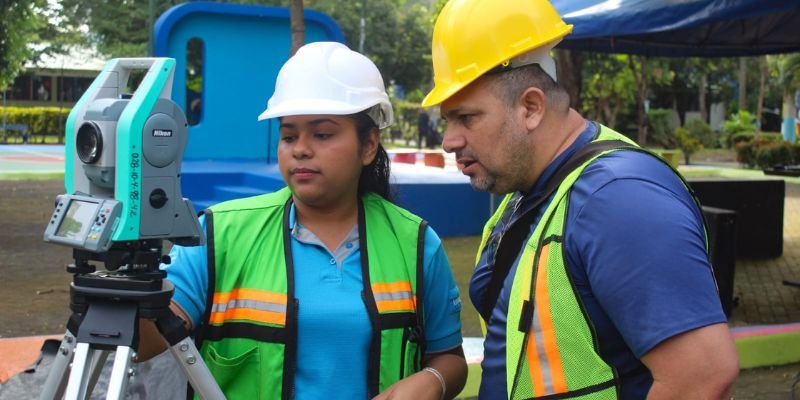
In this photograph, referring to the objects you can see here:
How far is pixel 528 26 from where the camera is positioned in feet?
6.56

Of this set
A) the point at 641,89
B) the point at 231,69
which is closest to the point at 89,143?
the point at 231,69

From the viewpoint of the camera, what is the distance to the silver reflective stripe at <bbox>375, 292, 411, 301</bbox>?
228cm

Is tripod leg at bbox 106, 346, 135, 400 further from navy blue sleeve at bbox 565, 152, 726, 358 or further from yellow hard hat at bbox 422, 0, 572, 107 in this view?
navy blue sleeve at bbox 565, 152, 726, 358

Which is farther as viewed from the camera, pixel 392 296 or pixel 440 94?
pixel 392 296

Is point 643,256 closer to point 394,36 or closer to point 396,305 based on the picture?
point 396,305

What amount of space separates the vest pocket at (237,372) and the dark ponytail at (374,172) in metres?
0.53

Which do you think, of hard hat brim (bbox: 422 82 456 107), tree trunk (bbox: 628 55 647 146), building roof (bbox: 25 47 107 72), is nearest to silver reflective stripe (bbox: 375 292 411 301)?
hard hat brim (bbox: 422 82 456 107)

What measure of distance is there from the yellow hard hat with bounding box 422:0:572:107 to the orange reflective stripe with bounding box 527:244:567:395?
1.34ft

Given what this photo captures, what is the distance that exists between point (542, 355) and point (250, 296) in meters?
0.73

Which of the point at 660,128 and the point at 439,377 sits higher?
the point at 660,128

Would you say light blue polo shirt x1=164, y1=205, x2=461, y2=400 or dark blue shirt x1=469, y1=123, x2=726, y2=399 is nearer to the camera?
dark blue shirt x1=469, y1=123, x2=726, y2=399

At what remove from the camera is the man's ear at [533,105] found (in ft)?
6.45

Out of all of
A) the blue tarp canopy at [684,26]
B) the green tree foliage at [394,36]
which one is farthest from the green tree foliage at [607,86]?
the blue tarp canopy at [684,26]

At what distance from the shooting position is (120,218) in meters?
1.92
